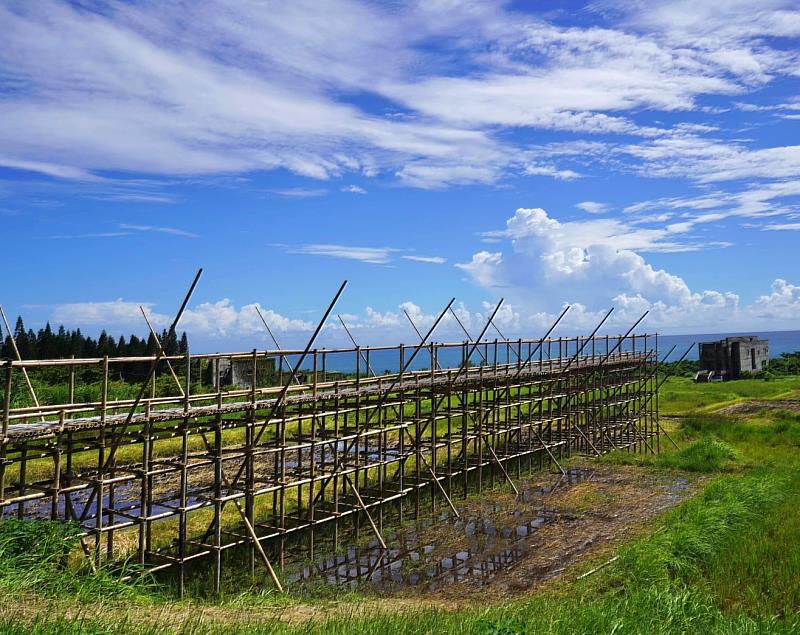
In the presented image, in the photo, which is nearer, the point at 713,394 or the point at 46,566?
the point at 46,566

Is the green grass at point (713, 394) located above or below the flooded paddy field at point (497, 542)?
above

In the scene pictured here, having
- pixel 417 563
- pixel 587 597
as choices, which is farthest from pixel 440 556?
pixel 587 597

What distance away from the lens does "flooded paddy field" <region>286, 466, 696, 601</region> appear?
14.4m

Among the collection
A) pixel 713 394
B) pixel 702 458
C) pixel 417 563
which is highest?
pixel 713 394

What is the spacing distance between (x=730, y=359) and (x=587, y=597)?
65252mm

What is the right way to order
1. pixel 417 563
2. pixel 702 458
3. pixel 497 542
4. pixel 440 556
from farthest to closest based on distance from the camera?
pixel 702 458
pixel 497 542
pixel 440 556
pixel 417 563

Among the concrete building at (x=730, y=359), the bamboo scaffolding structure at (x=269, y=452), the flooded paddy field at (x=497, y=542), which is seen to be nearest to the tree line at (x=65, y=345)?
the bamboo scaffolding structure at (x=269, y=452)

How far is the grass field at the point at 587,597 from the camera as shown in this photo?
8.16 m

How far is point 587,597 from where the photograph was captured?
12195 millimetres

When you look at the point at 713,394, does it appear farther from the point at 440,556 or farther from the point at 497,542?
the point at 440,556

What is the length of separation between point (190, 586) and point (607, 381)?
25038mm

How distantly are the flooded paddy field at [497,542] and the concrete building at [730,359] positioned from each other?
166 ft

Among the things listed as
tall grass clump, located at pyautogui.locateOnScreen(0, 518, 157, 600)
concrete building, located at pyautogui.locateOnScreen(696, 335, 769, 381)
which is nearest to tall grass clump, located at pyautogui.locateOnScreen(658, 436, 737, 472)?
tall grass clump, located at pyautogui.locateOnScreen(0, 518, 157, 600)

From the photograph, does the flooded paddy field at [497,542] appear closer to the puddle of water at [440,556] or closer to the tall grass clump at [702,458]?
the puddle of water at [440,556]
